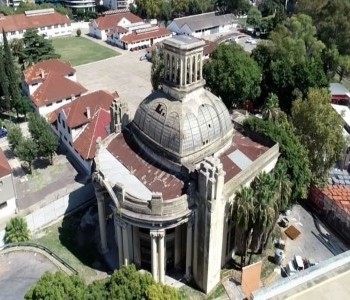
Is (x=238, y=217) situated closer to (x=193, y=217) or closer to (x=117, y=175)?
(x=193, y=217)

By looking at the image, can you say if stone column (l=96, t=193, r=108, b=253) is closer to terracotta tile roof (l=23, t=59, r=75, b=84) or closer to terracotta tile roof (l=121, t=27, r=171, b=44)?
terracotta tile roof (l=23, t=59, r=75, b=84)

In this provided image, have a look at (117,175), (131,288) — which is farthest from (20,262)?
(131,288)

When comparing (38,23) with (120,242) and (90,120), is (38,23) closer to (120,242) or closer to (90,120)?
(90,120)

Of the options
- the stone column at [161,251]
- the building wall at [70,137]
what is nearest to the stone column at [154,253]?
the stone column at [161,251]

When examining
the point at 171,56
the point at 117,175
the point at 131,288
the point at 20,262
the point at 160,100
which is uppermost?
the point at 171,56

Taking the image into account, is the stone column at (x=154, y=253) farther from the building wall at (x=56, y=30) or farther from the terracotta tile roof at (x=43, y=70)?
the building wall at (x=56, y=30)

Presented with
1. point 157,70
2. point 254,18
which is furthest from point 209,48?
point 157,70

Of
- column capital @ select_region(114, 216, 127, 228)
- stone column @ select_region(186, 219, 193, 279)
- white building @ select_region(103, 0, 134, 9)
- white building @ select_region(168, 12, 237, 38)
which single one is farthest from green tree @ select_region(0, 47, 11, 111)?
white building @ select_region(103, 0, 134, 9)
